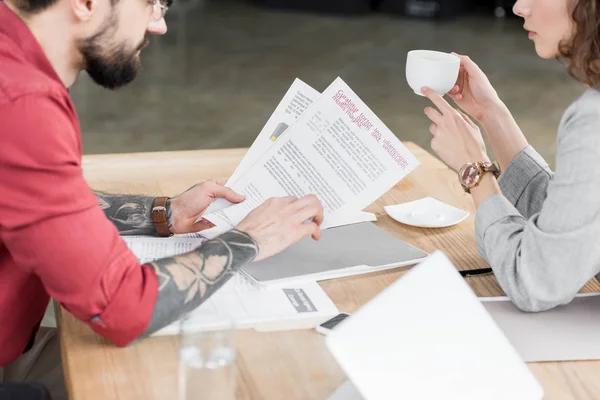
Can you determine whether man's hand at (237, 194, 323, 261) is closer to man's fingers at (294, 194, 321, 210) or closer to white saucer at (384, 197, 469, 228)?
man's fingers at (294, 194, 321, 210)

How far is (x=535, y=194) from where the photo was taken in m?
1.55

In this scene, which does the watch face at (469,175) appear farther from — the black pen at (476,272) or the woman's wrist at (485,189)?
the black pen at (476,272)

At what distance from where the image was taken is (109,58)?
4.40 ft

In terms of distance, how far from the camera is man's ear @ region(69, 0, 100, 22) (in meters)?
1.23

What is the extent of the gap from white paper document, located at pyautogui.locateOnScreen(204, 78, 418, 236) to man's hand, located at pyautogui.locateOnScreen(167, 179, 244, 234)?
0.10 feet

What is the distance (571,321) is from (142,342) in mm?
620

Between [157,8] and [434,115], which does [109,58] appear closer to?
[157,8]

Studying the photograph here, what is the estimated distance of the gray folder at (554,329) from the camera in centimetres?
116

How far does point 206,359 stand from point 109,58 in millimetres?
575

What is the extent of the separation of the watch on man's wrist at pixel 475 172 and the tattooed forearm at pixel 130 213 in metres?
0.53

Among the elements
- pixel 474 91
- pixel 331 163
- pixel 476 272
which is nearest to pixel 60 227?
pixel 331 163

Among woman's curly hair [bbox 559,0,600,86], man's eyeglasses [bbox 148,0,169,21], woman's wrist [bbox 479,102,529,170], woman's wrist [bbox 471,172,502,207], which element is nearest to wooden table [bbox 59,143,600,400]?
woman's wrist [bbox 471,172,502,207]

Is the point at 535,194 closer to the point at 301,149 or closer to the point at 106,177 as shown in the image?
the point at 301,149

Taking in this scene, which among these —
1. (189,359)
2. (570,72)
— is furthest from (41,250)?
(570,72)
